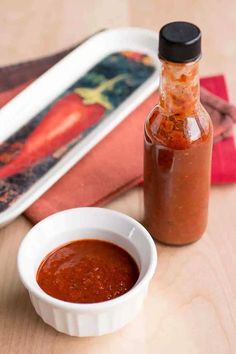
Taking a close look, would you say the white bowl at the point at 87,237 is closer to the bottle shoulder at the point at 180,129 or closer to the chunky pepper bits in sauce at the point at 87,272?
the chunky pepper bits in sauce at the point at 87,272

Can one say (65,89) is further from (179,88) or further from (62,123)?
(179,88)

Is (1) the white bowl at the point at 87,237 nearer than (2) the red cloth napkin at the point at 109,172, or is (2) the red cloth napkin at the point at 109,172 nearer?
(1) the white bowl at the point at 87,237

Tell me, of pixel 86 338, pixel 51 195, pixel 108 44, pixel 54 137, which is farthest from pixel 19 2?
pixel 86 338

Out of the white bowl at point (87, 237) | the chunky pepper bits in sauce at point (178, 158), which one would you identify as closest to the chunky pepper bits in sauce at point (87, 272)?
the white bowl at point (87, 237)

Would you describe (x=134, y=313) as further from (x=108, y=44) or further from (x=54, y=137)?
(x=108, y=44)

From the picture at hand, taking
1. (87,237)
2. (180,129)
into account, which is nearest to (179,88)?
(180,129)

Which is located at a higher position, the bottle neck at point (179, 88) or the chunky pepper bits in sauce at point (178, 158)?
the bottle neck at point (179, 88)

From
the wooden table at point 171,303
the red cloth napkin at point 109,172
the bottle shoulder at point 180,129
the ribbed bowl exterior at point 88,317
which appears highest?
the bottle shoulder at point 180,129
